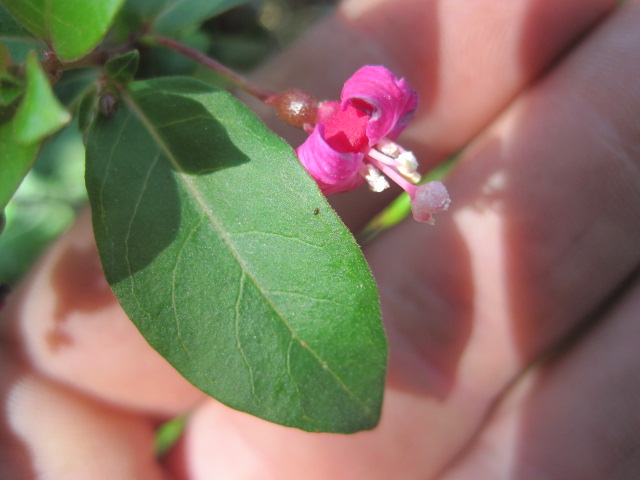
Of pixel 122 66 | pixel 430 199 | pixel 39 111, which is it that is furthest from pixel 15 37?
pixel 430 199

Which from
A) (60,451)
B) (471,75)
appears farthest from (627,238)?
(60,451)

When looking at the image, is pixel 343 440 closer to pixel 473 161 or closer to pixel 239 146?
pixel 473 161

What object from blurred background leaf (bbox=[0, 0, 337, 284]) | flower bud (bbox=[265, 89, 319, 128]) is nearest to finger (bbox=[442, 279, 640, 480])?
flower bud (bbox=[265, 89, 319, 128])

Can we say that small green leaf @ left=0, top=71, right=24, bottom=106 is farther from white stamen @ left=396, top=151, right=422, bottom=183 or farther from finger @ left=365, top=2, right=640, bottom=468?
finger @ left=365, top=2, right=640, bottom=468

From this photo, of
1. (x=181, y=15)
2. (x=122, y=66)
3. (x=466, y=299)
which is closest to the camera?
(x=122, y=66)

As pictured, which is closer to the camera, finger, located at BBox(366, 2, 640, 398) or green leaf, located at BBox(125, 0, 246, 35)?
green leaf, located at BBox(125, 0, 246, 35)

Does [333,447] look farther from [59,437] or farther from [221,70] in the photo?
[221,70]

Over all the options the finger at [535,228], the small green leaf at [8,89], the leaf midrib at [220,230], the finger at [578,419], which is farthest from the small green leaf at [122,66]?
the finger at [578,419]
